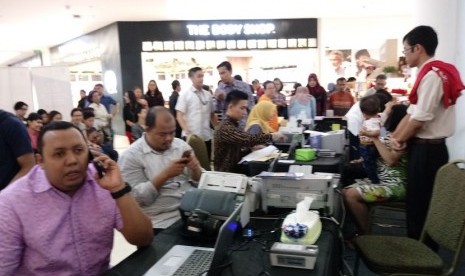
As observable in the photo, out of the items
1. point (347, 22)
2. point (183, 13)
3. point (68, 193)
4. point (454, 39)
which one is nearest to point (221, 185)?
point (68, 193)

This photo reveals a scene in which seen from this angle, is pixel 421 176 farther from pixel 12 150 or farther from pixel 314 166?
pixel 12 150

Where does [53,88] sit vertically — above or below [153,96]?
above

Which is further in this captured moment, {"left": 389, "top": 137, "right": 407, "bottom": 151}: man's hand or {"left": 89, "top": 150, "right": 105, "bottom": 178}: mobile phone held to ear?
{"left": 389, "top": 137, "right": 407, "bottom": 151}: man's hand

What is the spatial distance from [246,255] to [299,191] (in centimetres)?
49

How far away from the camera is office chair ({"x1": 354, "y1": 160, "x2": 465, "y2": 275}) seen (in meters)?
1.80

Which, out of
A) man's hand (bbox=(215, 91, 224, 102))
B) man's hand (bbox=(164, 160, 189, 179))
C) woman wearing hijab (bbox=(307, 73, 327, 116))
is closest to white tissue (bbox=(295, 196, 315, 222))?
man's hand (bbox=(164, 160, 189, 179))

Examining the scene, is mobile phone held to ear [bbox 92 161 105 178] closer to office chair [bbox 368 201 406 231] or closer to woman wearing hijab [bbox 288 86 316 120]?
office chair [bbox 368 201 406 231]

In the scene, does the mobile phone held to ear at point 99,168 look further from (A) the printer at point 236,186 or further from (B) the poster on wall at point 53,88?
(B) the poster on wall at point 53,88

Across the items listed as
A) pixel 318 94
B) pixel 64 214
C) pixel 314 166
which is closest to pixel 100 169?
pixel 64 214

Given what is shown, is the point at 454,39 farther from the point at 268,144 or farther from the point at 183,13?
the point at 183,13

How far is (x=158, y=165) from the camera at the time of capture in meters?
2.07

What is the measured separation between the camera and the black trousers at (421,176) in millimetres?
2402

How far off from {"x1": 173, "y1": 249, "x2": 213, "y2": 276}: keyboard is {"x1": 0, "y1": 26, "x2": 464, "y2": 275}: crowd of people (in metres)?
0.21

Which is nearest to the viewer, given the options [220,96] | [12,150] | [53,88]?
[12,150]
